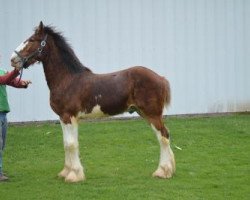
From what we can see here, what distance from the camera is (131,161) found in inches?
348

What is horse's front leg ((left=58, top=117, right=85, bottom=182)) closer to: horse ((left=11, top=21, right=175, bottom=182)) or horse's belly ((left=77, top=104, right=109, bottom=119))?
horse ((left=11, top=21, right=175, bottom=182))

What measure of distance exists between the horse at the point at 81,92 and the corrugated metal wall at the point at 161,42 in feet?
17.9

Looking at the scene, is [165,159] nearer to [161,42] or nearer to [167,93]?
[167,93]

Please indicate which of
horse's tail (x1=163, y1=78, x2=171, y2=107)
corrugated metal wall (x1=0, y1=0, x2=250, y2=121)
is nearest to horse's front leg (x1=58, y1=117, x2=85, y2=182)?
horse's tail (x1=163, y1=78, x2=171, y2=107)

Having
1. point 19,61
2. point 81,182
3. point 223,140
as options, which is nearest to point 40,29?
point 19,61

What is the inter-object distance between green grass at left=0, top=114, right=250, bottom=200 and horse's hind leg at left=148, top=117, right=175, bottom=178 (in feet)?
0.58

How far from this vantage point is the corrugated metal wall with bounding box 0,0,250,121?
1302 cm

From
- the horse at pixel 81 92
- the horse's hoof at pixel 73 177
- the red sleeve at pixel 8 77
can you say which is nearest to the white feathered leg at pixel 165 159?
the horse at pixel 81 92

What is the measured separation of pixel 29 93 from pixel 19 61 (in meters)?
5.73

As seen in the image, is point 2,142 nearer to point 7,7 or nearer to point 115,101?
point 115,101

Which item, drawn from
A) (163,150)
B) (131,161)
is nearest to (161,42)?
(131,161)

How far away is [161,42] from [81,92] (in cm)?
676

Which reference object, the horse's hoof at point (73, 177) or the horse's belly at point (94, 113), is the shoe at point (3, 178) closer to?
the horse's hoof at point (73, 177)

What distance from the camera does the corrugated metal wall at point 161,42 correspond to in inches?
512
